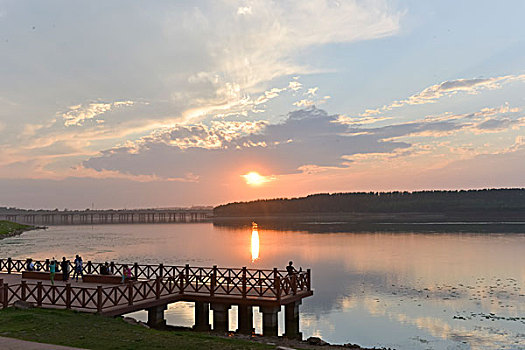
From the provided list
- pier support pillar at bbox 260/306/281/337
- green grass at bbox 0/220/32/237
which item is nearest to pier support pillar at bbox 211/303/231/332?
pier support pillar at bbox 260/306/281/337

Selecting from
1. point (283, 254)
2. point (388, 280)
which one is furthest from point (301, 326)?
point (283, 254)

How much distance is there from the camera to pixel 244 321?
28.4 meters

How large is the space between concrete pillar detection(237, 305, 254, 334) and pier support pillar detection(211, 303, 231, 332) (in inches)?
29.2

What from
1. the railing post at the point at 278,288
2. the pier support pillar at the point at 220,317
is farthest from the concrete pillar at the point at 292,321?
the pier support pillar at the point at 220,317

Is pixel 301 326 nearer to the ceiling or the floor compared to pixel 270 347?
nearer to the floor

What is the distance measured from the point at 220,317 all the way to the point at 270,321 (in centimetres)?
312

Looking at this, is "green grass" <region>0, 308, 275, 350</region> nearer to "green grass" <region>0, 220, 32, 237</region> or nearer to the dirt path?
the dirt path

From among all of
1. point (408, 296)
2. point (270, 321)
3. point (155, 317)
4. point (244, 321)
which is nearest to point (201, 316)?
point (244, 321)

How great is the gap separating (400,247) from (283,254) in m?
22.4

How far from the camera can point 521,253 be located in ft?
238

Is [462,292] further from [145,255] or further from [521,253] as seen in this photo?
[145,255]

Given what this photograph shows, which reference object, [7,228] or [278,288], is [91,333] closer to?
[278,288]

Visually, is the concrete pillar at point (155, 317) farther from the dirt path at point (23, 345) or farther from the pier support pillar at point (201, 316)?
the dirt path at point (23, 345)

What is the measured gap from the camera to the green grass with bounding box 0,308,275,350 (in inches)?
672
